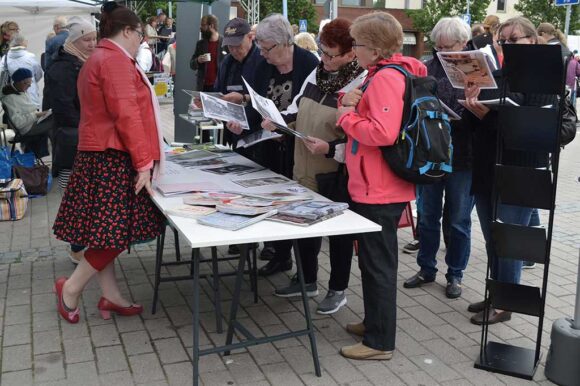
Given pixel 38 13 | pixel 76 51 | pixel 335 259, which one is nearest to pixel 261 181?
pixel 335 259

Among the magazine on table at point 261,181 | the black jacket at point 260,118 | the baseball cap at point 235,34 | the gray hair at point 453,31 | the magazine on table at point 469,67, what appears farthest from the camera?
the baseball cap at point 235,34

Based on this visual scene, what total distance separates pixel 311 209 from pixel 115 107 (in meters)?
1.15

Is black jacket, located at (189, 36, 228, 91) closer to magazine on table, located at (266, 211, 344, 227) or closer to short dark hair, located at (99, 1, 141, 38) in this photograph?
short dark hair, located at (99, 1, 141, 38)

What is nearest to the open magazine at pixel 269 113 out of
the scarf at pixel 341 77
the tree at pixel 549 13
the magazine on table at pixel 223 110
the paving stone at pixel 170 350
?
the scarf at pixel 341 77

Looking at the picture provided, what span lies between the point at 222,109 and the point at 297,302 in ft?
4.45

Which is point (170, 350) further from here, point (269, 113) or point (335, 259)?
point (269, 113)

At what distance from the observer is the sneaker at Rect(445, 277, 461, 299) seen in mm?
4445

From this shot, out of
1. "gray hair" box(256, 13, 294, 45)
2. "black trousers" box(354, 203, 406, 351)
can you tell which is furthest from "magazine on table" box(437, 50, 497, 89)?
"gray hair" box(256, 13, 294, 45)

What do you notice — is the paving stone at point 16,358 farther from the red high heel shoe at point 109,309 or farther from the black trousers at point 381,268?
the black trousers at point 381,268

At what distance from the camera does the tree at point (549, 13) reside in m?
33.3

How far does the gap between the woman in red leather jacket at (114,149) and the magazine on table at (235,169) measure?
26.7 inches

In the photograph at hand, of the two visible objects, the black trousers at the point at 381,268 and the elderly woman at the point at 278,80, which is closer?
the black trousers at the point at 381,268

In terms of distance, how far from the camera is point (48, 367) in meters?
3.42

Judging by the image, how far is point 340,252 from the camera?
4.04 m
